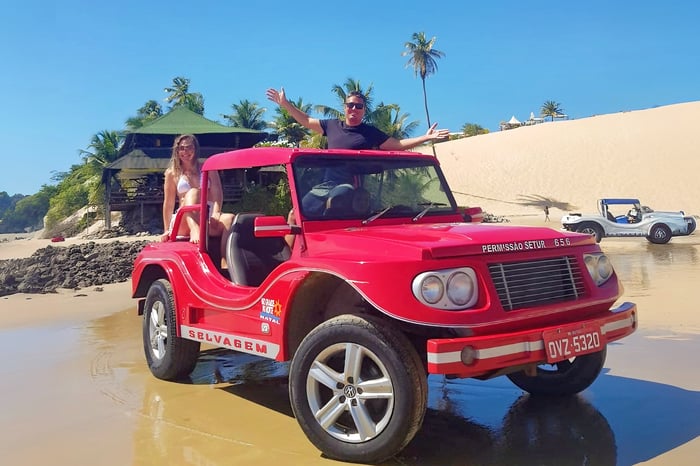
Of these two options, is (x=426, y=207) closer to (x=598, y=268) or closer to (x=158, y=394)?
(x=598, y=268)

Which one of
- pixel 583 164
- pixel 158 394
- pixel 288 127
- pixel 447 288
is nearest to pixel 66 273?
pixel 158 394

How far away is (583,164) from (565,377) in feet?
170

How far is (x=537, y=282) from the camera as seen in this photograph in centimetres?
387

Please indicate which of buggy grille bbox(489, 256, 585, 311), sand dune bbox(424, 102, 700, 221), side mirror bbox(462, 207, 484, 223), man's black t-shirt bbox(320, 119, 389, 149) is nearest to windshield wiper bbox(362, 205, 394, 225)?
side mirror bbox(462, 207, 484, 223)

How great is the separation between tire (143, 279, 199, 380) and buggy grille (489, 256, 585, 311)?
3.07m

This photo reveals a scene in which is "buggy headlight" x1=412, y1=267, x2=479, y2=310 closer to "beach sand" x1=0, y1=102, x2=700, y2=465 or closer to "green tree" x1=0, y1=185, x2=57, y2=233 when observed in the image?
"beach sand" x1=0, y1=102, x2=700, y2=465

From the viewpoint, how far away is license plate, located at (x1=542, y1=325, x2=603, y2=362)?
3590 mm

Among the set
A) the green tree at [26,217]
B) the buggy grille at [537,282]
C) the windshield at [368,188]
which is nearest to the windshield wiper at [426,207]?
the windshield at [368,188]

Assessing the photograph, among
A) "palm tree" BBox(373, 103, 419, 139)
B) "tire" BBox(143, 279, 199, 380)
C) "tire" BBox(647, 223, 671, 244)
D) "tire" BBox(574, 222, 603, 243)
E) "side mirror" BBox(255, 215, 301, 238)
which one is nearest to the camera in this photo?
"side mirror" BBox(255, 215, 301, 238)

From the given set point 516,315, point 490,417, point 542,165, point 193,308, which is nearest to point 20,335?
point 193,308

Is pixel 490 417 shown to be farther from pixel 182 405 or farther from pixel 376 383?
pixel 182 405

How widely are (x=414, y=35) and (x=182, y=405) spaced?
193 feet

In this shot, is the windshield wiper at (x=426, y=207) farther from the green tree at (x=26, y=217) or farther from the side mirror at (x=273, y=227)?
the green tree at (x=26, y=217)

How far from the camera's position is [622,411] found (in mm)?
4523
